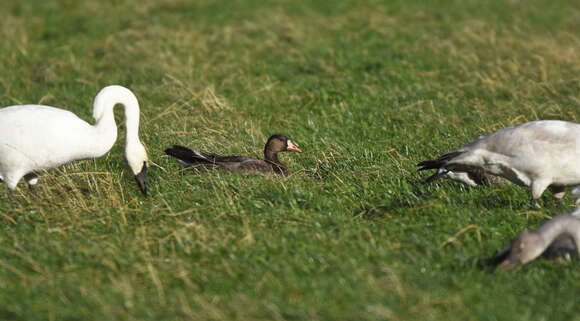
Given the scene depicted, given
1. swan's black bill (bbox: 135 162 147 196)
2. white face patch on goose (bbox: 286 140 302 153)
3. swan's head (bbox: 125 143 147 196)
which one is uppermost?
swan's head (bbox: 125 143 147 196)

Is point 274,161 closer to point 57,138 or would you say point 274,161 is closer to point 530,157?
point 57,138

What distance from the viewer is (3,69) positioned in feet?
39.5

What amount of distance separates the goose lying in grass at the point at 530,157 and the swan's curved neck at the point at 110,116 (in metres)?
2.53

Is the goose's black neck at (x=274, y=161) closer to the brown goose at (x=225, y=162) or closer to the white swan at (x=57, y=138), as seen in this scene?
the brown goose at (x=225, y=162)

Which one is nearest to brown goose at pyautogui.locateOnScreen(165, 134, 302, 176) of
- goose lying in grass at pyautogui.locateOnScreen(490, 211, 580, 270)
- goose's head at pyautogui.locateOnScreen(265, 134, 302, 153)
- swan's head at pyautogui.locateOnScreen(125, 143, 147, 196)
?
goose's head at pyautogui.locateOnScreen(265, 134, 302, 153)

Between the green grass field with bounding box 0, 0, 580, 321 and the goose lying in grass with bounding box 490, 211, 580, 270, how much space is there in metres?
0.13

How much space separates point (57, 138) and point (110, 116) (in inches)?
19.5

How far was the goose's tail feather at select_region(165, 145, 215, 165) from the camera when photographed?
730 centimetres

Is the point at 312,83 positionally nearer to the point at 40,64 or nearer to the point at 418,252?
the point at 40,64

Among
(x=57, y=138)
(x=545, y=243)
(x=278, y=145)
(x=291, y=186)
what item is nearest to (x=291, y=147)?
(x=278, y=145)

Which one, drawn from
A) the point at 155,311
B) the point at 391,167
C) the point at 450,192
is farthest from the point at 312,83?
the point at 155,311

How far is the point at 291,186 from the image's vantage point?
21.0ft

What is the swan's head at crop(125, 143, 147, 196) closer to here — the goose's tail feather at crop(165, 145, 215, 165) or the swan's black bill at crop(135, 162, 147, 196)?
the swan's black bill at crop(135, 162, 147, 196)

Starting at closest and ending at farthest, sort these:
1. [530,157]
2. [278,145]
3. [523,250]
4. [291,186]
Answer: [523,250] < [530,157] < [291,186] < [278,145]
